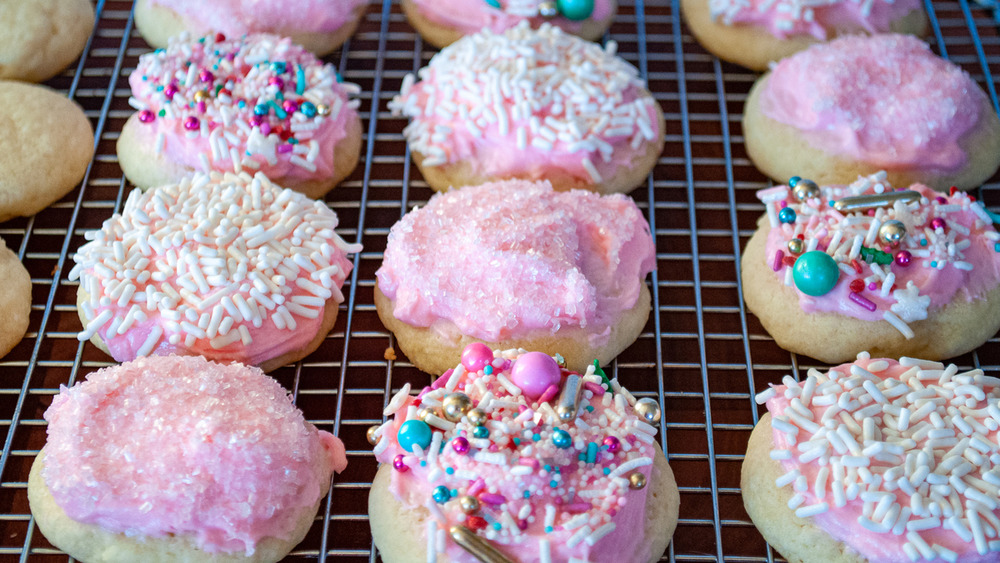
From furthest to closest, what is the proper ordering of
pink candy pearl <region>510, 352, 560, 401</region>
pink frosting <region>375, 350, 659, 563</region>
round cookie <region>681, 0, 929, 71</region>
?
round cookie <region>681, 0, 929, 71</region> < pink candy pearl <region>510, 352, 560, 401</region> < pink frosting <region>375, 350, 659, 563</region>

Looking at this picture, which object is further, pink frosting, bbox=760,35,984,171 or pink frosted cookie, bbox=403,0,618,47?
pink frosted cookie, bbox=403,0,618,47

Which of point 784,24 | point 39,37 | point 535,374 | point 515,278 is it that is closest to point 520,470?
point 535,374

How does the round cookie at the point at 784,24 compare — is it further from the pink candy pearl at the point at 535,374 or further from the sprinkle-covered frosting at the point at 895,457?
the pink candy pearl at the point at 535,374

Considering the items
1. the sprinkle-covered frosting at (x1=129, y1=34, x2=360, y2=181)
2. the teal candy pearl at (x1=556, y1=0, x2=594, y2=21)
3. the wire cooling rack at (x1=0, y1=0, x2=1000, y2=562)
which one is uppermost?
the teal candy pearl at (x1=556, y1=0, x2=594, y2=21)

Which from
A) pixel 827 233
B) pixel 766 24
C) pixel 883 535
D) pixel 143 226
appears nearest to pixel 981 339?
pixel 827 233

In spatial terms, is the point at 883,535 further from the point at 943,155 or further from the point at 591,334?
the point at 943,155

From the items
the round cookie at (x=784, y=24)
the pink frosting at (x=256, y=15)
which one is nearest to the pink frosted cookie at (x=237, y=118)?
the pink frosting at (x=256, y=15)

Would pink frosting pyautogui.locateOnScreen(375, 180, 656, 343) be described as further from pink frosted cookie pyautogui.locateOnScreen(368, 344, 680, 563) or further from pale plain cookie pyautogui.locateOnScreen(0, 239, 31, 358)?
pale plain cookie pyautogui.locateOnScreen(0, 239, 31, 358)

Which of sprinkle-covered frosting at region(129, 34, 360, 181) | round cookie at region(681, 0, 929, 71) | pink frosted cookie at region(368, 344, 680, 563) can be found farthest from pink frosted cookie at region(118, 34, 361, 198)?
round cookie at region(681, 0, 929, 71)
